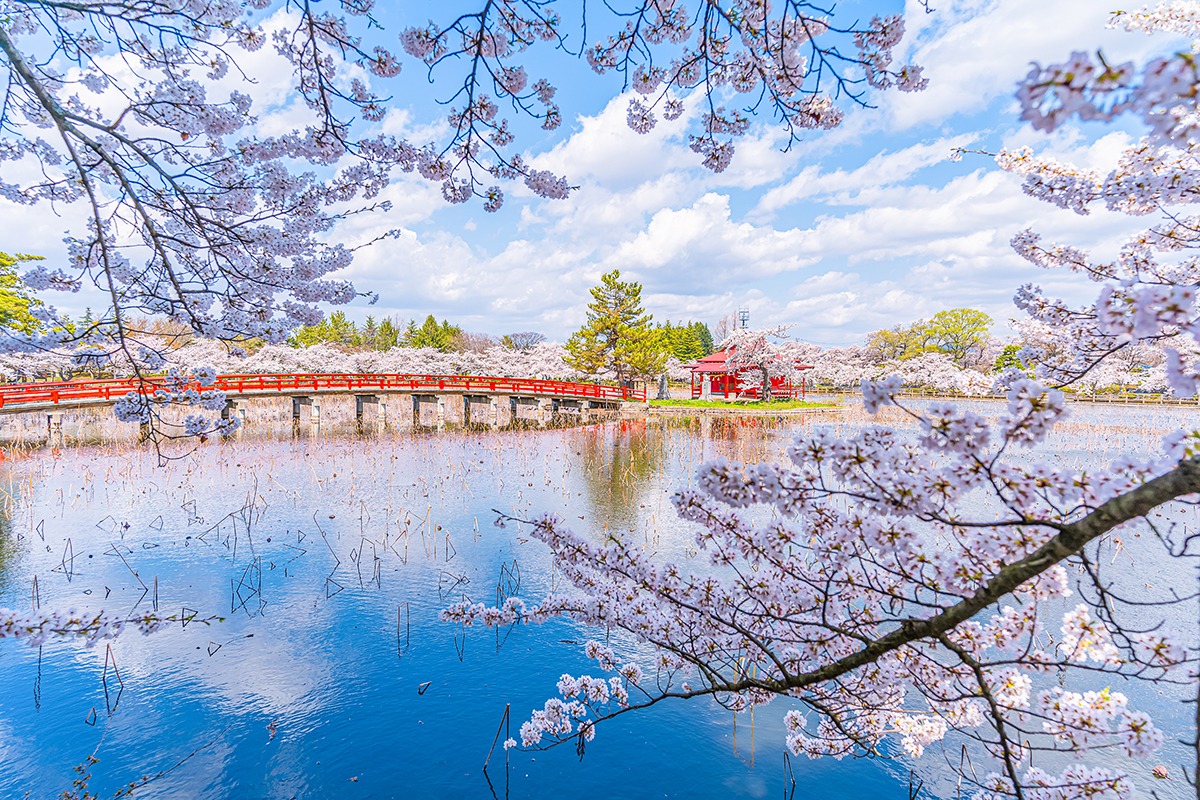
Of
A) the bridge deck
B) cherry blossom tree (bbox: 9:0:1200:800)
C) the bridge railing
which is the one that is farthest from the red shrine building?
cherry blossom tree (bbox: 9:0:1200:800)

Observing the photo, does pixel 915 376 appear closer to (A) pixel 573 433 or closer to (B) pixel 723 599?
(A) pixel 573 433

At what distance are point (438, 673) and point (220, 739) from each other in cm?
218

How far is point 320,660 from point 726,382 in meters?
34.7

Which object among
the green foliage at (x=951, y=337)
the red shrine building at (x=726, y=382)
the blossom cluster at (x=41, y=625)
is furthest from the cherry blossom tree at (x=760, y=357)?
the blossom cluster at (x=41, y=625)

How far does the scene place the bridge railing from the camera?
62.1 feet

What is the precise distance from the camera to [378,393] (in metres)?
26.9

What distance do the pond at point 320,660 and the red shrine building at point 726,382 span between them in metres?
26.2

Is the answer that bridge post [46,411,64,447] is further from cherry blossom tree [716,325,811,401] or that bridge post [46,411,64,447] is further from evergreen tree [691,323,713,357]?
evergreen tree [691,323,713,357]

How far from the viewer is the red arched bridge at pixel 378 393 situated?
18938mm

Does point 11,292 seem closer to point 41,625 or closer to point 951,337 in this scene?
point 41,625

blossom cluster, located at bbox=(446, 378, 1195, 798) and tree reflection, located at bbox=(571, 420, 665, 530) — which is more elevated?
blossom cluster, located at bbox=(446, 378, 1195, 798)

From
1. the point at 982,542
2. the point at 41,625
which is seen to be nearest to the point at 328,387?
the point at 41,625

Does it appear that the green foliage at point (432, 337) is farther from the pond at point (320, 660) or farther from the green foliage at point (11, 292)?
the pond at point (320, 660)

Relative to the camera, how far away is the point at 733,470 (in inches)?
Result: 82.5
